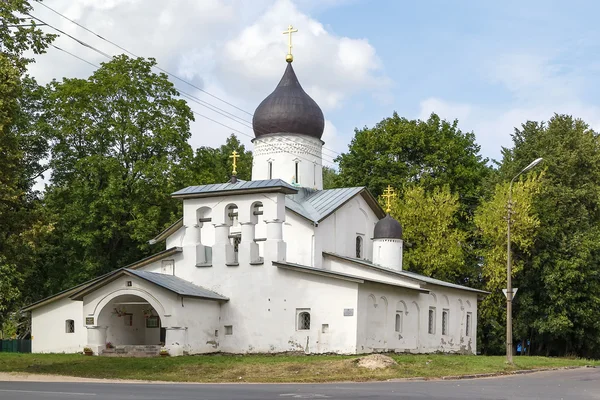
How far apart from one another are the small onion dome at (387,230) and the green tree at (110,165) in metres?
10.5

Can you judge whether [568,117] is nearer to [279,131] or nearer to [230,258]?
[279,131]

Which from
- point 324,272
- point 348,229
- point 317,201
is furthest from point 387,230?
point 324,272

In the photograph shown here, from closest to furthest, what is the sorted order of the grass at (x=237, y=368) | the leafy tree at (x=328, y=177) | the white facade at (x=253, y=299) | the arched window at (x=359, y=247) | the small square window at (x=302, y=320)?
the grass at (x=237, y=368)
the white facade at (x=253, y=299)
the small square window at (x=302, y=320)
the arched window at (x=359, y=247)
the leafy tree at (x=328, y=177)

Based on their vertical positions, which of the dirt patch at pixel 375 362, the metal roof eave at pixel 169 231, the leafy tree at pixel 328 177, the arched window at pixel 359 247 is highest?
the leafy tree at pixel 328 177

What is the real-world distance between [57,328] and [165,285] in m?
8.24

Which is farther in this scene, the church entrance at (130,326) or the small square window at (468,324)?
the small square window at (468,324)

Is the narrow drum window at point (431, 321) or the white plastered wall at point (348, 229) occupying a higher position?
the white plastered wall at point (348, 229)

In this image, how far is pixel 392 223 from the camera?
4000 cm

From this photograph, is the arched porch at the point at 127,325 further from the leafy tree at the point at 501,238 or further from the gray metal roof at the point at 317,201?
the leafy tree at the point at 501,238

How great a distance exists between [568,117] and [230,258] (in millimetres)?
23593

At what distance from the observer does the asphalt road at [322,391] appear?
48.0 feet

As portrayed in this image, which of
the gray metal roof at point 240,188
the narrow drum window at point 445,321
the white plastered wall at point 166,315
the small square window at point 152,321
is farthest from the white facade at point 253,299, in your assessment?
the narrow drum window at point 445,321

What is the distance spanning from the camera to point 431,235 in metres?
45.3

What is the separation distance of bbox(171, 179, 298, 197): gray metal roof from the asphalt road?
492 inches
